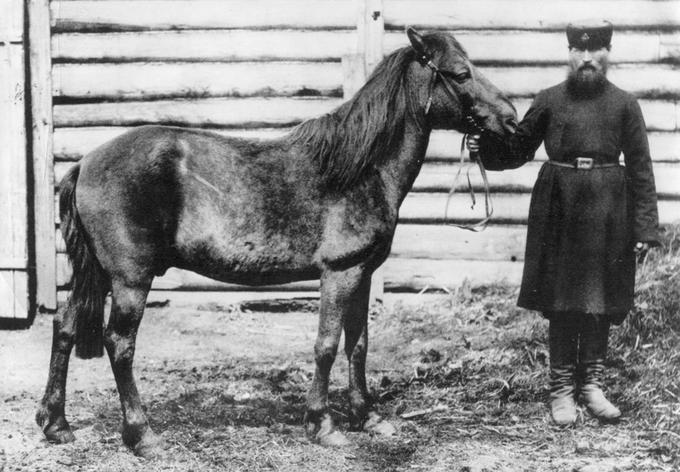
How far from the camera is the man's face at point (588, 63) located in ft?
13.5

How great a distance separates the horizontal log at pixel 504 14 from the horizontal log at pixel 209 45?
0.55 metres

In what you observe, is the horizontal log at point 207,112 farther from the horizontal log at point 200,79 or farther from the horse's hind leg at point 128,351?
the horse's hind leg at point 128,351

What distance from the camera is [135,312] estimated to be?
374 centimetres

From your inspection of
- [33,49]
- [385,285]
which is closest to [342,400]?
[385,285]

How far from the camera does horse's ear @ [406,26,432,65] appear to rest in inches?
149

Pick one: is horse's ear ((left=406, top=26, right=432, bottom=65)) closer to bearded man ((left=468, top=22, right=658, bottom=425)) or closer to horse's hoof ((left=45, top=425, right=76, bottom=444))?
bearded man ((left=468, top=22, right=658, bottom=425))

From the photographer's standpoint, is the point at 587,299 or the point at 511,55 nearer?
the point at 587,299

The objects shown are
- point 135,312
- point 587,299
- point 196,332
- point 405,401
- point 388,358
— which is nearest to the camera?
point 135,312

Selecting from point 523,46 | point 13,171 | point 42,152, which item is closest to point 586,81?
point 523,46

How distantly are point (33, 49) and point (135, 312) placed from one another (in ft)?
12.8

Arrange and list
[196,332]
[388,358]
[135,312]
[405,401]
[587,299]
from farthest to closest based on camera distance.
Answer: [196,332] → [388,358] → [405,401] → [587,299] → [135,312]

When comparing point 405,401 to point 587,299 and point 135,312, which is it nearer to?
point 587,299

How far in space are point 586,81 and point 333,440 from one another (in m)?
2.52

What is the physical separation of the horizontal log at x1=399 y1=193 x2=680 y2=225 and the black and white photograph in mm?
22
